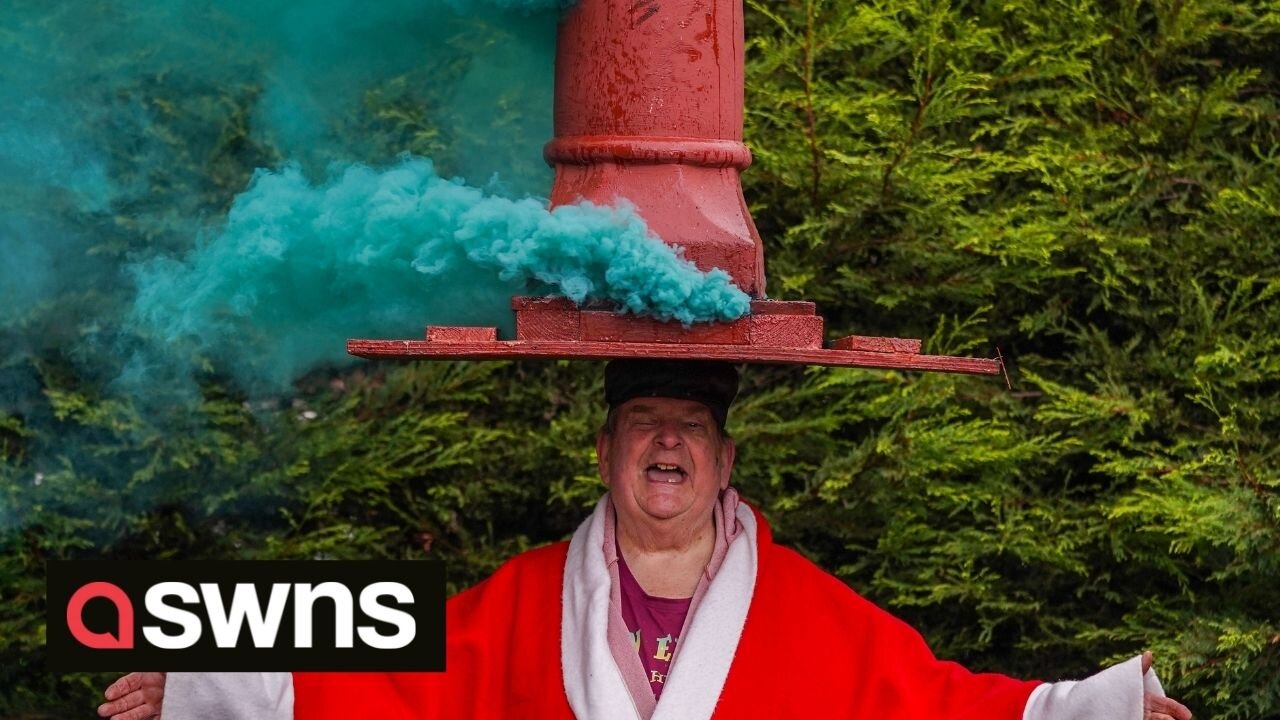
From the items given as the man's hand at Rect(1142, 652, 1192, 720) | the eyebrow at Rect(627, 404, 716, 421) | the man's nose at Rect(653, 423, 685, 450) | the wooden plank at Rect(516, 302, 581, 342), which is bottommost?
the man's hand at Rect(1142, 652, 1192, 720)

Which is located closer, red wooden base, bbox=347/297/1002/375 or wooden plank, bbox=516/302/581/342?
red wooden base, bbox=347/297/1002/375

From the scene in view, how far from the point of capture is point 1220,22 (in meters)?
4.94

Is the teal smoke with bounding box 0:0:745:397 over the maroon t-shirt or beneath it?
over

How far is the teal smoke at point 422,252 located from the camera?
320 cm

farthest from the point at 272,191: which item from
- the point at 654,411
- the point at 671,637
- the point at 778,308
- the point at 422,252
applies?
the point at 671,637

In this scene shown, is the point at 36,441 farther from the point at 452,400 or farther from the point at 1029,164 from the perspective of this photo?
the point at 1029,164

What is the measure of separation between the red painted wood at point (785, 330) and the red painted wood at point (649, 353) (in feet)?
0.23

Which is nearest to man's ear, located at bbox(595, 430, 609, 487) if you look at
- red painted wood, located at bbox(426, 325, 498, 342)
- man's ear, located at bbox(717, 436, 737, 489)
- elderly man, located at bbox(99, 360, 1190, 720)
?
elderly man, located at bbox(99, 360, 1190, 720)

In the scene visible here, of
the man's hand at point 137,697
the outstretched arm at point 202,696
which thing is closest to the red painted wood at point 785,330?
the outstretched arm at point 202,696

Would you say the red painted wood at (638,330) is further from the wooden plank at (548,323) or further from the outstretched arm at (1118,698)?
the outstretched arm at (1118,698)

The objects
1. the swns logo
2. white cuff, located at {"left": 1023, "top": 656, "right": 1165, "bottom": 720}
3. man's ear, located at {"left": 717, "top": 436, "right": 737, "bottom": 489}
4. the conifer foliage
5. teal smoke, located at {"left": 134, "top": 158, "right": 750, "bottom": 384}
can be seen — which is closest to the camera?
teal smoke, located at {"left": 134, "top": 158, "right": 750, "bottom": 384}

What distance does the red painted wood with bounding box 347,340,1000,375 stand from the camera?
3.07 m

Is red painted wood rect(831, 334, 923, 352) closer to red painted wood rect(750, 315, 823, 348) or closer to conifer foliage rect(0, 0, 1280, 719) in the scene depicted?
red painted wood rect(750, 315, 823, 348)

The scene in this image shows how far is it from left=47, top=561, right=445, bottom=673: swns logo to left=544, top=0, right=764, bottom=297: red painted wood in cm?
97
